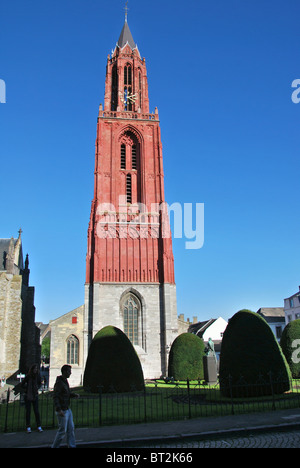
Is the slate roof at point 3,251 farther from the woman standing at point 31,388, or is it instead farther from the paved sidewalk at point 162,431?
the paved sidewalk at point 162,431

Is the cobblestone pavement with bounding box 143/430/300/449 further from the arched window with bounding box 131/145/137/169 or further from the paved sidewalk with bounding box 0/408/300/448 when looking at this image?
the arched window with bounding box 131/145/137/169

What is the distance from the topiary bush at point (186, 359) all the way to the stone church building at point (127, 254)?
161 inches

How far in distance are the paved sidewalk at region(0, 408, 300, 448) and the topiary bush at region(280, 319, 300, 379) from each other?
13.2 meters

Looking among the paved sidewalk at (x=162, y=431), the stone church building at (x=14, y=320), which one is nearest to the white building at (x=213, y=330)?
the stone church building at (x=14, y=320)

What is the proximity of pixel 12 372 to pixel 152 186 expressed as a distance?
2124cm

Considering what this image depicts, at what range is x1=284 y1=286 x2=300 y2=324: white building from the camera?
4361 cm

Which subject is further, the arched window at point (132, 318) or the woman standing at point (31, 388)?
the arched window at point (132, 318)

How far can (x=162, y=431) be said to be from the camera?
8102 millimetres

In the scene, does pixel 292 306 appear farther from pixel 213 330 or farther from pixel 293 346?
pixel 293 346

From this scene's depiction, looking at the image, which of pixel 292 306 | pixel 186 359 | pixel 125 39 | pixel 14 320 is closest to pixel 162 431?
pixel 186 359

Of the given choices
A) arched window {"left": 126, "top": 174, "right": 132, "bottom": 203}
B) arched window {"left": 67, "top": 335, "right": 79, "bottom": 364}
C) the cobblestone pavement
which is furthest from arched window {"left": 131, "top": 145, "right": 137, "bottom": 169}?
the cobblestone pavement

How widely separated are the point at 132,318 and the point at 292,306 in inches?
945

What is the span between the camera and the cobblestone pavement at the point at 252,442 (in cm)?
704

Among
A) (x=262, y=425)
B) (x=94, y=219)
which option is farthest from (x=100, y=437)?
(x=94, y=219)
